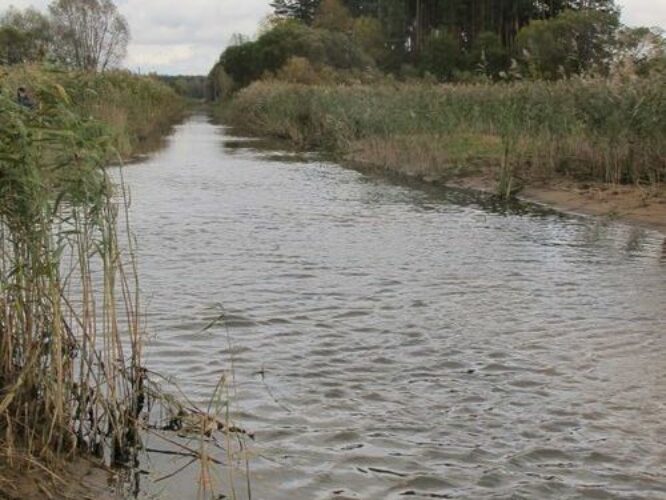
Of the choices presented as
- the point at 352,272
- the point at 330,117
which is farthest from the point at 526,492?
the point at 330,117

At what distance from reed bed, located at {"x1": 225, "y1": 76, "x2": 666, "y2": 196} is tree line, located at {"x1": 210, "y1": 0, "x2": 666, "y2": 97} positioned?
14.8m

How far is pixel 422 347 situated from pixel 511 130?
13.1 m

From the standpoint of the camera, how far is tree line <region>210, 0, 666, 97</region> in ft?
160

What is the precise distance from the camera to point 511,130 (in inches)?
765

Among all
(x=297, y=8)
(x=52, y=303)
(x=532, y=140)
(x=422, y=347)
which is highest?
(x=297, y=8)

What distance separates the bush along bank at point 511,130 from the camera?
16.4 meters

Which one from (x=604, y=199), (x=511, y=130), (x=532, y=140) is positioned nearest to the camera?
(x=604, y=199)

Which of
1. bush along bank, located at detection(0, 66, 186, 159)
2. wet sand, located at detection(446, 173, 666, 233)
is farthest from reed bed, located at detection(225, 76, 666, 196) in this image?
bush along bank, located at detection(0, 66, 186, 159)

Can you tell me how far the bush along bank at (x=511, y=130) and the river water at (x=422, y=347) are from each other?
2.96 m

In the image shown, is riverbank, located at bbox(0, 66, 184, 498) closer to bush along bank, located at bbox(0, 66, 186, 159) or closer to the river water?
bush along bank, located at bbox(0, 66, 186, 159)

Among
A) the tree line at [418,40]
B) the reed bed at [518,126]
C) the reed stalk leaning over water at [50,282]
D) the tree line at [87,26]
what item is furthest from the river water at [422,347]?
the tree line at [87,26]

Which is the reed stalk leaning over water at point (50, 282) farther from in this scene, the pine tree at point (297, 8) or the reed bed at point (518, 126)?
the pine tree at point (297, 8)

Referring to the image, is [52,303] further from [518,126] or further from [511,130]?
[518,126]

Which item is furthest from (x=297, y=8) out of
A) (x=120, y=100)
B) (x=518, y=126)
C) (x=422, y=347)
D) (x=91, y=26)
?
(x=422, y=347)
